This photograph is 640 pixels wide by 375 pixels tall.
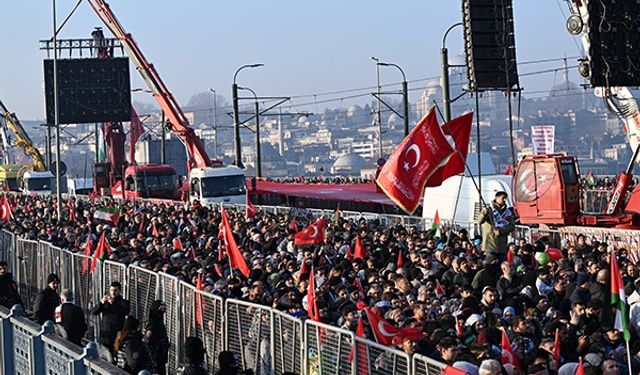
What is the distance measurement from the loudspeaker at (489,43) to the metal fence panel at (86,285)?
1189 centimetres

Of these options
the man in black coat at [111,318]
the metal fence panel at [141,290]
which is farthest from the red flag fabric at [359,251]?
the man in black coat at [111,318]

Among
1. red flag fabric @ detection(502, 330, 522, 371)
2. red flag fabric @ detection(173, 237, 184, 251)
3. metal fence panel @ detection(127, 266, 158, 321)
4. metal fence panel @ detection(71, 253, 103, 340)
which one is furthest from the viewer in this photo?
red flag fabric @ detection(173, 237, 184, 251)

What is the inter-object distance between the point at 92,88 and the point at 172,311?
4180cm

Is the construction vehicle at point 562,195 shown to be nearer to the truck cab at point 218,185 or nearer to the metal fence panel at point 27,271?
the metal fence panel at point 27,271

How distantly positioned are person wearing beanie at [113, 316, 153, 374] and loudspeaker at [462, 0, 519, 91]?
17.6 m

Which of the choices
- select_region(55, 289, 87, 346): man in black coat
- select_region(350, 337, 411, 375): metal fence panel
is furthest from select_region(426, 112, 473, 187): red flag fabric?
select_region(350, 337, 411, 375): metal fence panel

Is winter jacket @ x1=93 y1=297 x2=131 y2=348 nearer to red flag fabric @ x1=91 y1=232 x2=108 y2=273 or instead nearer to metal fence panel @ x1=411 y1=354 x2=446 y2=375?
red flag fabric @ x1=91 y1=232 x2=108 y2=273

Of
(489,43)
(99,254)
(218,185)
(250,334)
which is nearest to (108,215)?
(489,43)

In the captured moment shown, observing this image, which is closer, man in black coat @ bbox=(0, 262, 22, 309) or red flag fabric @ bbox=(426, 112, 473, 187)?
man in black coat @ bbox=(0, 262, 22, 309)

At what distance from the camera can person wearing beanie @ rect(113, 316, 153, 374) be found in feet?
36.2

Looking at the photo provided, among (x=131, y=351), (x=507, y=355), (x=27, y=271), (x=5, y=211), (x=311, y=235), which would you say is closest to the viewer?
(x=507, y=355)

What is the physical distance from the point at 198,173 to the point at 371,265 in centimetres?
3070

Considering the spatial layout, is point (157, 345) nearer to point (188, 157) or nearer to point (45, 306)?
point (45, 306)

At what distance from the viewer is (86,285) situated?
19.2 meters
